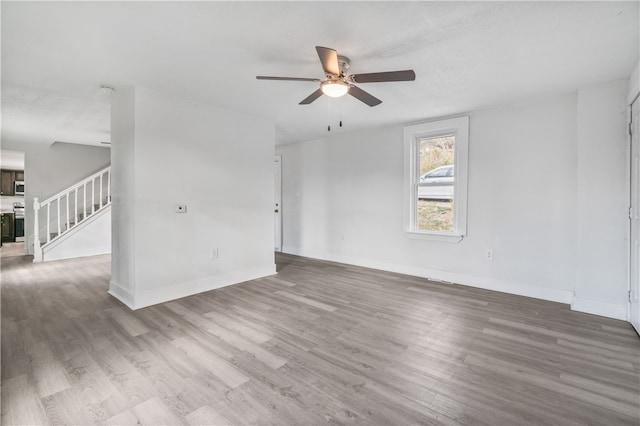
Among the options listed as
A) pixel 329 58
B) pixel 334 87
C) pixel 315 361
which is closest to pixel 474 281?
pixel 315 361

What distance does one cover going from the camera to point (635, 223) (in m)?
2.69

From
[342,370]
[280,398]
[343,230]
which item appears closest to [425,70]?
[342,370]

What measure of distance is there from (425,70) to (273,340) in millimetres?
2716

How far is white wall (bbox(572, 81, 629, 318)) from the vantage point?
9.53 feet

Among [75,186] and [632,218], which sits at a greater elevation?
[75,186]

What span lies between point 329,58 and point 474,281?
3.44m

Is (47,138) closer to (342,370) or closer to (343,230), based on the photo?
(343,230)

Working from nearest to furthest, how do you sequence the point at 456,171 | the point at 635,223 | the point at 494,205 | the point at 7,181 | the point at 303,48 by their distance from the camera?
the point at 303,48, the point at 635,223, the point at 494,205, the point at 456,171, the point at 7,181

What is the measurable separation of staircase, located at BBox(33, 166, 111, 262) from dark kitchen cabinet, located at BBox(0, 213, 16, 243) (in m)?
2.77

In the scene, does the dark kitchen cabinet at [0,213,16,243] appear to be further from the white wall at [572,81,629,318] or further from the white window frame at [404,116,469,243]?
the white wall at [572,81,629,318]

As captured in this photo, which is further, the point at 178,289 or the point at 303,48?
the point at 178,289

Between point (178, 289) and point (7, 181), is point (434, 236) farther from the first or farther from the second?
point (7, 181)

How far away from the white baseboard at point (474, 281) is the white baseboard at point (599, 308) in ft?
0.70

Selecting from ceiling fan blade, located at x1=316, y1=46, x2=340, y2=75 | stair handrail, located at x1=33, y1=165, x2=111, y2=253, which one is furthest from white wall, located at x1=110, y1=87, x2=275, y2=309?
stair handrail, located at x1=33, y1=165, x2=111, y2=253
